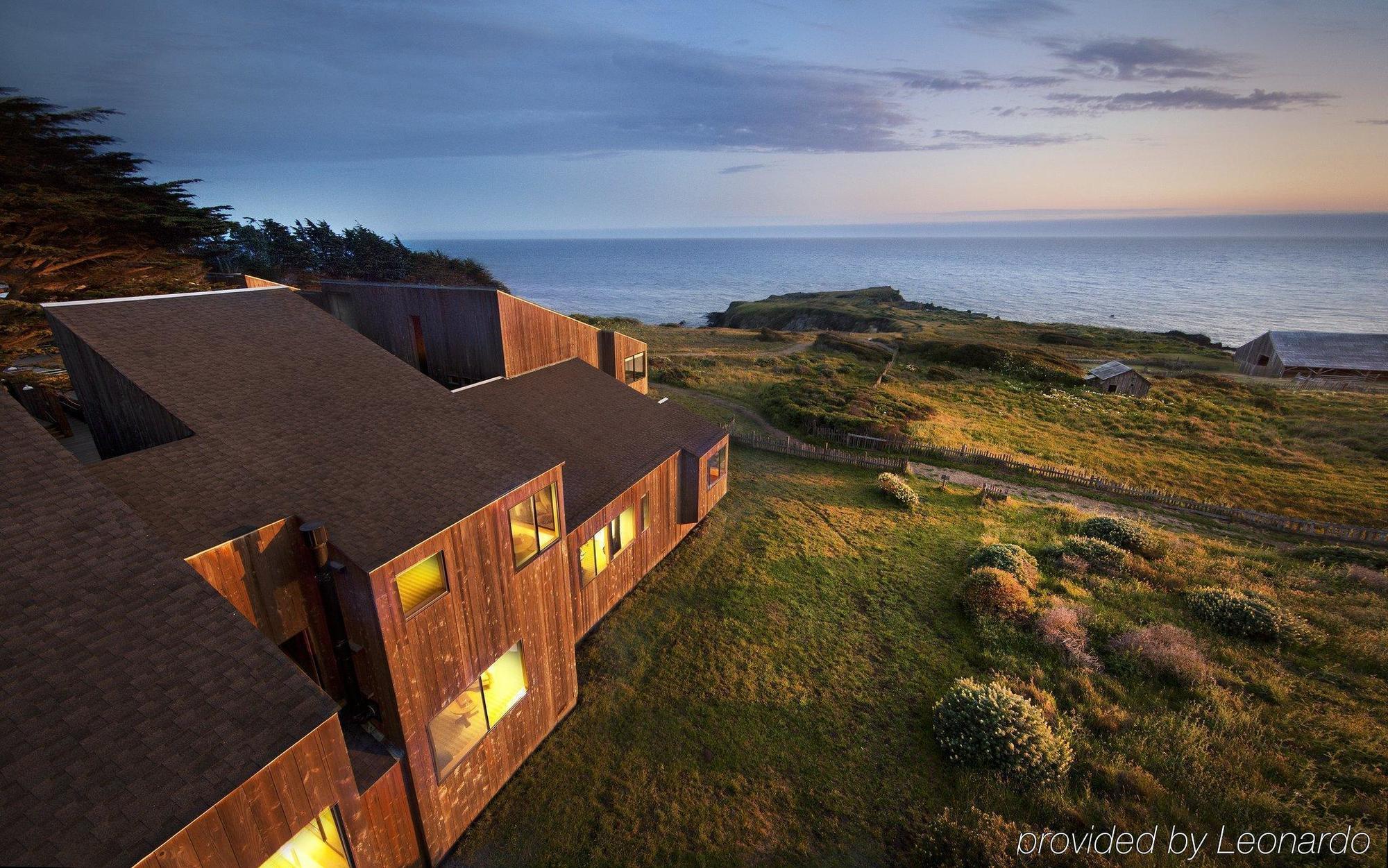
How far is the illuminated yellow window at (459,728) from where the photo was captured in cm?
789

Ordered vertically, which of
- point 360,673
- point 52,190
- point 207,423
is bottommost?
point 360,673

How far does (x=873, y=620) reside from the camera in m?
13.4

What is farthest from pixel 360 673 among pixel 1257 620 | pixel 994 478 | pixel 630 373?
pixel 994 478

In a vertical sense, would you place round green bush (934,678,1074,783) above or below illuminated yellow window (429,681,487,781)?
below

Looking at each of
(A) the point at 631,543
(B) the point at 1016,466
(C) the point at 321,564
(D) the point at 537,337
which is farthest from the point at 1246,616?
(D) the point at 537,337

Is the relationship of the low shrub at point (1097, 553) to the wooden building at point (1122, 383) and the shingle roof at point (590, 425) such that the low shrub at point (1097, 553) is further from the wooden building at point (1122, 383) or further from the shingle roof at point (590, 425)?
the wooden building at point (1122, 383)

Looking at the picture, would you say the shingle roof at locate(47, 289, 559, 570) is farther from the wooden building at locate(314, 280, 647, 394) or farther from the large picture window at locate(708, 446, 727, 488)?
the large picture window at locate(708, 446, 727, 488)

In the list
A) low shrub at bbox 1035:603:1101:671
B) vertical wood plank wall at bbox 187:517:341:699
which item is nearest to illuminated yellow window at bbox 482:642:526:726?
vertical wood plank wall at bbox 187:517:341:699

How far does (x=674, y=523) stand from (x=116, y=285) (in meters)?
25.2

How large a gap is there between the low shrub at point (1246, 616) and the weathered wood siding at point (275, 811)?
61.3 feet

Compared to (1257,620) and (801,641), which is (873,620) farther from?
(1257,620)

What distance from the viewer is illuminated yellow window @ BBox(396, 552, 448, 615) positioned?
7.15m

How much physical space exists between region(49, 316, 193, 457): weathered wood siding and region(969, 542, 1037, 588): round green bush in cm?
1882

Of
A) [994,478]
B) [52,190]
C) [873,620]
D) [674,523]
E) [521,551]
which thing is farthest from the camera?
[994,478]
